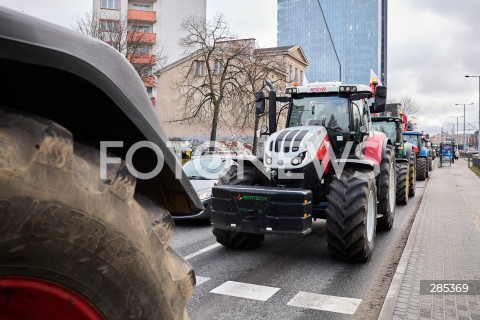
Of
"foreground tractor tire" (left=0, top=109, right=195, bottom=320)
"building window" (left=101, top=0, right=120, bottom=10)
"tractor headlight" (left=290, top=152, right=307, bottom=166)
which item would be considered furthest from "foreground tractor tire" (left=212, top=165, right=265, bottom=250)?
"building window" (left=101, top=0, right=120, bottom=10)

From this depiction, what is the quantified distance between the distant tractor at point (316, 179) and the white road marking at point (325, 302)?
101 cm

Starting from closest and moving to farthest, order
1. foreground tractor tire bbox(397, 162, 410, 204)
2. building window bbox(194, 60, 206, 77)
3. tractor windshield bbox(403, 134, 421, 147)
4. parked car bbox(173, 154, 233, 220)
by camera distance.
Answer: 1. parked car bbox(173, 154, 233, 220)
2. foreground tractor tire bbox(397, 162, 410, 204)
3. tractor windshield bbox(403, 134, 421, 147)
4. building window bbox(194, 60, 206, 77)

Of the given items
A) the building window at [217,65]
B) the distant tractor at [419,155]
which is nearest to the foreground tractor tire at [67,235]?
the distant tractor at [419,155]

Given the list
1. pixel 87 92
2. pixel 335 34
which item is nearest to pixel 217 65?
pixel 87 92

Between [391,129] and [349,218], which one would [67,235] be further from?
[391,129]

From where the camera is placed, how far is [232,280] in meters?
5.54

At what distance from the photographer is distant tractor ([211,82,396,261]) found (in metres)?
Result: 5.88

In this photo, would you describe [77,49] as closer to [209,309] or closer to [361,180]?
[209,309]

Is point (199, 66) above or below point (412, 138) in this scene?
above

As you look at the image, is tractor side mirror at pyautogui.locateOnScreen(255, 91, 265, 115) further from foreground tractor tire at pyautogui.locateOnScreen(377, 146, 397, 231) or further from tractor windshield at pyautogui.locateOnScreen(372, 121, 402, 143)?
tractor windshield at pyautogui.locateOnScreen(372, 121, 402, 143)

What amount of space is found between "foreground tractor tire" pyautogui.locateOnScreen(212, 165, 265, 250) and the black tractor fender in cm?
515

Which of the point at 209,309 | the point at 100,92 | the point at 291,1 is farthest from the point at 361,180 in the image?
the point at 291,1

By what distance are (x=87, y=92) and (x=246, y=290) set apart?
4117 mm

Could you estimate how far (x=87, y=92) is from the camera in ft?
4.73
